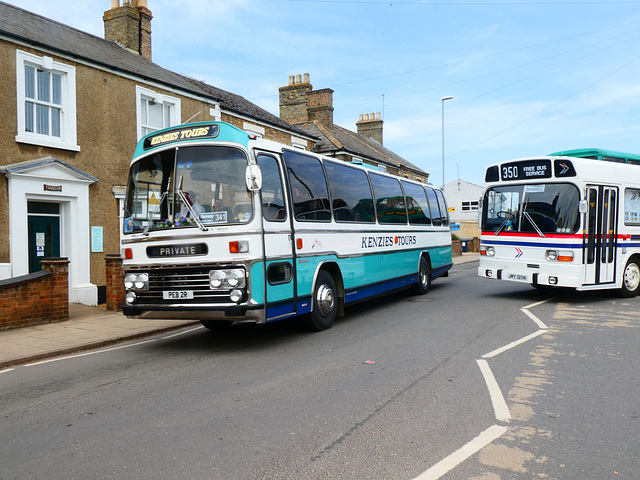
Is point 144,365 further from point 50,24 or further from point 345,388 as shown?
point 50,24

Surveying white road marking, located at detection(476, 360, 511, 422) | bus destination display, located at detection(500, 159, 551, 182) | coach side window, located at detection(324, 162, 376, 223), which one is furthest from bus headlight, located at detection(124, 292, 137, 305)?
bus destination display, located at detection(500, 159, 551, 182)

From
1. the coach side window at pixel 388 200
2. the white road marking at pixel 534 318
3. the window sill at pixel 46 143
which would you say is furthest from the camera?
the window sill at pixel 46 143

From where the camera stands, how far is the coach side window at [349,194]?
9.25 meters

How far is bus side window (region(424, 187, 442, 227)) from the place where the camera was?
14.3 metres

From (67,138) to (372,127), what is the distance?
101 feet

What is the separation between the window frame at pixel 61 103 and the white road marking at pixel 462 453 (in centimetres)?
1166

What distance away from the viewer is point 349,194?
32.1 feet

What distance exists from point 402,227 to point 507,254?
2.42 meters

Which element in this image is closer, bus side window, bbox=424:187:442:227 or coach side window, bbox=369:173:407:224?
coach side window, bbox=369:173:407:224

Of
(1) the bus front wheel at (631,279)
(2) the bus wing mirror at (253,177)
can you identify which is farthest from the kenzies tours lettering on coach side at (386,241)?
(1) the bus front wheel at (631,279)

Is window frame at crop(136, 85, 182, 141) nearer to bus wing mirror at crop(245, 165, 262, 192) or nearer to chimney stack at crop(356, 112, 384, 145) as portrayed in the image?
bus wing mirror at crop(245, 165, 262, 192)

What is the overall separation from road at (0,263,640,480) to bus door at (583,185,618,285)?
9.06 feet

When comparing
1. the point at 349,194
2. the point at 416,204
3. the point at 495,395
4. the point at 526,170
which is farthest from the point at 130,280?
the point at 526,170

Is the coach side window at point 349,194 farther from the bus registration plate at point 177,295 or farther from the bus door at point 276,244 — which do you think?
the bus registration plate at point 177,295
